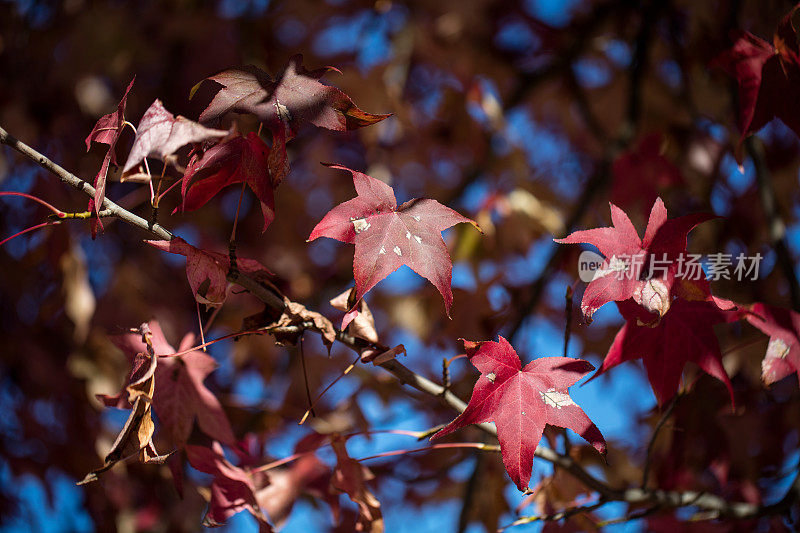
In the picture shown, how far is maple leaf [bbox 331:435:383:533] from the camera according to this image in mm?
758

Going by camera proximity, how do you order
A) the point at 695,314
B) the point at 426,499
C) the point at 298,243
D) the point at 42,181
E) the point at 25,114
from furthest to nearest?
the point at 298,243 → the point at 426,499 → the point at 25,114 → the point at 42,181 → the point at 695,314

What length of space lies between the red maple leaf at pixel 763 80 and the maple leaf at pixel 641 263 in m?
0.25

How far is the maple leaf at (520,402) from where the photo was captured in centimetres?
60

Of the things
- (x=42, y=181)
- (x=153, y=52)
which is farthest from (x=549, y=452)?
(x=153, y=52)

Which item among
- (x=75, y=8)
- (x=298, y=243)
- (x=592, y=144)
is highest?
(x=75, y=8)

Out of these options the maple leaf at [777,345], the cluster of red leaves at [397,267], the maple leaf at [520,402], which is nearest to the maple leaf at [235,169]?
the cluster of red leaves at [397,267]

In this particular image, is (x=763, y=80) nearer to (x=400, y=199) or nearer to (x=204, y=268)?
(x=204, y=268)

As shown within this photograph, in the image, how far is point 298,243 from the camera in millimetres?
2248

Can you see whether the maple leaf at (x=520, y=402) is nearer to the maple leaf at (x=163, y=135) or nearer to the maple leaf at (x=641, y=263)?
the maple leaf at (x=641, y=263)

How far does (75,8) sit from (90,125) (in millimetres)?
412

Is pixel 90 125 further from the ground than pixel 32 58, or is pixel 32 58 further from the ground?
pixel 32 58

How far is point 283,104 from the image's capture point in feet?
1.95

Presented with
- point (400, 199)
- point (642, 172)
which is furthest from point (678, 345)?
point (400, 199)

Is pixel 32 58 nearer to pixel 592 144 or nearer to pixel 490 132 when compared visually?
pixel 490 132
